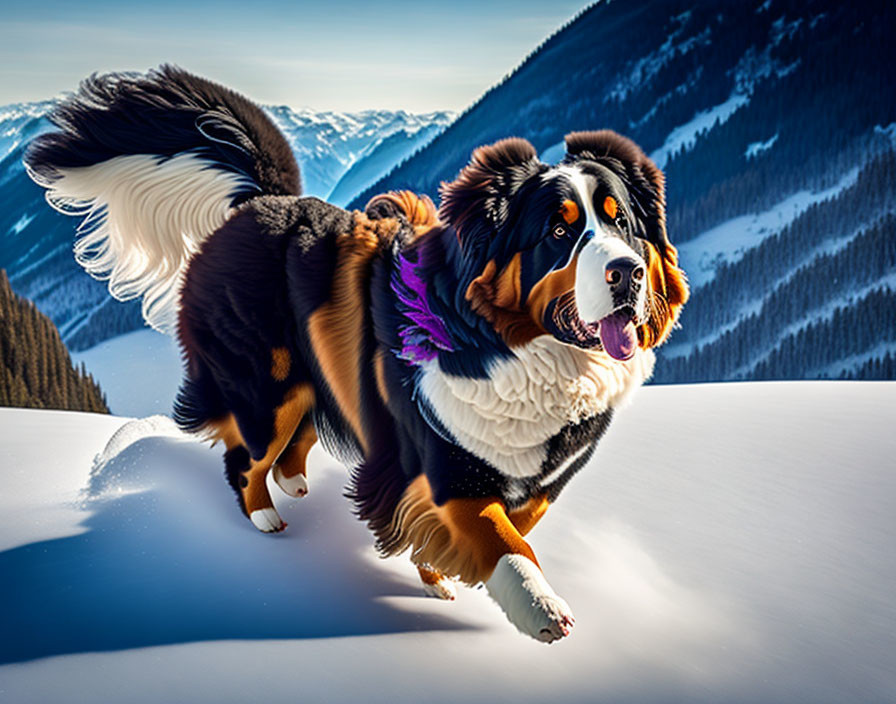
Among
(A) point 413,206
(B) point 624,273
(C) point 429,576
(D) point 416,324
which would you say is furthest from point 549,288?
(C) point 429,576

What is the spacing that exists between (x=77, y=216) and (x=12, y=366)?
20640 mm

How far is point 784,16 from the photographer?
4672cm

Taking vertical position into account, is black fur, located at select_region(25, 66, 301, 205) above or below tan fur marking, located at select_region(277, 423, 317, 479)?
above

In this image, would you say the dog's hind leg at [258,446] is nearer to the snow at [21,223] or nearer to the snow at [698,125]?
the snow at [698,125]

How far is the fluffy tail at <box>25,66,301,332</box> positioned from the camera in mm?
3467

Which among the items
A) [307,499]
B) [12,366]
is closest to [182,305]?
[307,499]

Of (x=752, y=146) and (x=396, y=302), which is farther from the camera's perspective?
(x=752, y=146)

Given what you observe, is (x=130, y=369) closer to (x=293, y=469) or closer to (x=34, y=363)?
(x=34, y=363)

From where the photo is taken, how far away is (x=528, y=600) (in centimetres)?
217

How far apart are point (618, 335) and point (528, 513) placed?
2.58 feet

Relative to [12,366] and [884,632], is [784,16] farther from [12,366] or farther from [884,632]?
[884,632]

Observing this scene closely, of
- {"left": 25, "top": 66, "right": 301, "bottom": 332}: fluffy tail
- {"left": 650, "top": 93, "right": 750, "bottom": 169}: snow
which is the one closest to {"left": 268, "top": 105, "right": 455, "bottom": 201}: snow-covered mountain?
{"left": 650, "top": 93, "right": 750, "bottom": 169}: snow

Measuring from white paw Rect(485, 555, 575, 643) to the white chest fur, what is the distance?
31 centimetres

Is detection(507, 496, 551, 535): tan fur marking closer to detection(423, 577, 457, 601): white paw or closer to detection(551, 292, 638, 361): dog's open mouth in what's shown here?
detection(423, 577, 457, 601): white paw
